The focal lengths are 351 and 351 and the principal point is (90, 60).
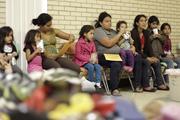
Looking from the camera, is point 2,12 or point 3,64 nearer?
point 3,64

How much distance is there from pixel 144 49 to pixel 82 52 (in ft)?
5.33

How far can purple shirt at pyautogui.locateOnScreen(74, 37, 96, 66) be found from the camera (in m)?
5.38

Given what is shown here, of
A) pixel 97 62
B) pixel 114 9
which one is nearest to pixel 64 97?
pixel 97 62

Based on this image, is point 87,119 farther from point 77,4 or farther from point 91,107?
point 77,4

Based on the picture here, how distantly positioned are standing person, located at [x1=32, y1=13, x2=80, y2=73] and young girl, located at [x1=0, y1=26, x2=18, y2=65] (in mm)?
473

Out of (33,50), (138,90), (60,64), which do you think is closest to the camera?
(33,50)

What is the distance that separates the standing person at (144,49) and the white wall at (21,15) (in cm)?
195

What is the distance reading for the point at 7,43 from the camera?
471 cm

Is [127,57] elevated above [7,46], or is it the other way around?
[7,46]

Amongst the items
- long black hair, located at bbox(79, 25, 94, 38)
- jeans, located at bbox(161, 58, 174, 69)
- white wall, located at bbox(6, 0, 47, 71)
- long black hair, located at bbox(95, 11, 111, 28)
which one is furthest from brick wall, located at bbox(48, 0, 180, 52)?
jeans, located at bbox(161, 58, 174, 69)

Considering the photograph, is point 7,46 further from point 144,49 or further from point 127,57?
Result: point 144,49

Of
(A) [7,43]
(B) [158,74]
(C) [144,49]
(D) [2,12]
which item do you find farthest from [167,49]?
(A) [7,43]

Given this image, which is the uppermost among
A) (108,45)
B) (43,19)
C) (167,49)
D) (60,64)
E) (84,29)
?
(43,19)

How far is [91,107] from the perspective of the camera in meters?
0.92
